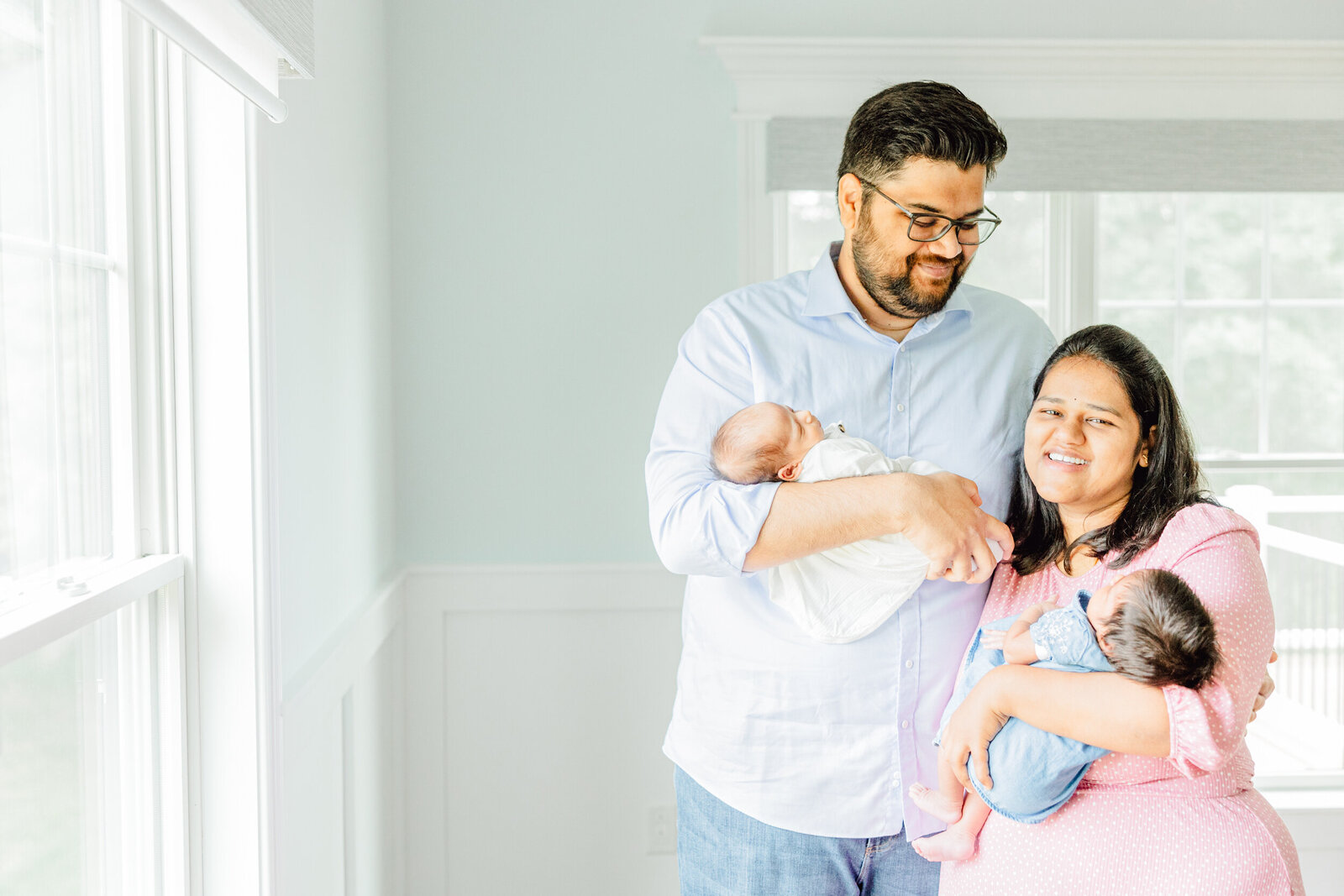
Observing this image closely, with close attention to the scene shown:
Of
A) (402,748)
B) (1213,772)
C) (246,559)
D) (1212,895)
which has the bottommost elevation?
(402,748)

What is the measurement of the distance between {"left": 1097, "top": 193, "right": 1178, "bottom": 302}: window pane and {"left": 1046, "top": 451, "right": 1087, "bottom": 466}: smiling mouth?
1470mm

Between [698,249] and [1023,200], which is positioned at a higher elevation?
[1023,200]

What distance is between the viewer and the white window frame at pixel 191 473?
113cm

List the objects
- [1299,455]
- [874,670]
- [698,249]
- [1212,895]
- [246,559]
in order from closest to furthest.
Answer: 1. [1212,895]
2. [246,559]
3. [874,670]
4. [698,249]
5. [1299,455]

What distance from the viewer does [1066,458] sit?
1.28 meters

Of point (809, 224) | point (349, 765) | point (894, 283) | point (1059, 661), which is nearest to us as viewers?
point (1059, 661)

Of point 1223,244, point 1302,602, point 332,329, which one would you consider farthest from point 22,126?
point 1302,602

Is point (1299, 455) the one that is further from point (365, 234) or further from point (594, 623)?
point (365, 234)

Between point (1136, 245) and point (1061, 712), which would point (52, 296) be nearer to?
point (1061, 712)

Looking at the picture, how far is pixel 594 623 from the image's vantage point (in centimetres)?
243

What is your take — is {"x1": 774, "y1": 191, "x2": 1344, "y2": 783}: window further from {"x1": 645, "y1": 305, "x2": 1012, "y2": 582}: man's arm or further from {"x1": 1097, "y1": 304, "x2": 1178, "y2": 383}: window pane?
{"x1": 645, "y1": 305, "x2": 1012, "y2": 582}: man's arm

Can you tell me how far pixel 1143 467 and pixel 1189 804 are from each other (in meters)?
0.45

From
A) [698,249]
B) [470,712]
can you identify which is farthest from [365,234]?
[470,712]

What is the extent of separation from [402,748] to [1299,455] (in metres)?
2.60
